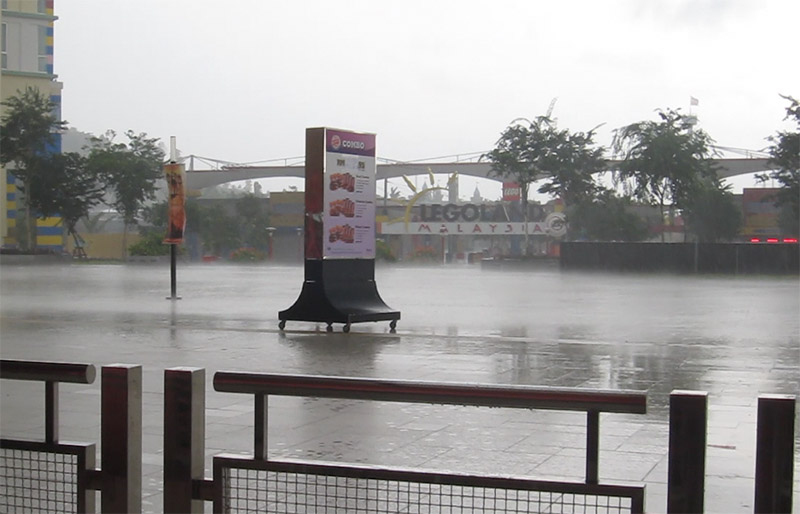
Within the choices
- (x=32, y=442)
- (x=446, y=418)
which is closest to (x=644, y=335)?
(x=446, y=418)

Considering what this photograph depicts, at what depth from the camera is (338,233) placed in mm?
15305

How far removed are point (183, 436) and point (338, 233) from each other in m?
11.5

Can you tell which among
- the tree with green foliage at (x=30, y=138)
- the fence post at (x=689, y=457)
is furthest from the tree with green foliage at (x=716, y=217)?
the fence post at (x=689, y=457)

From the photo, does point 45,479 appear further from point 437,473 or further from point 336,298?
point 336,298

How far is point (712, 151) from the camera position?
1802 inches

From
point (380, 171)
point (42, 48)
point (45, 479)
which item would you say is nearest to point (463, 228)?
point (380, 171)

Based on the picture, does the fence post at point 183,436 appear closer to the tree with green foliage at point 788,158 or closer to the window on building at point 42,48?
the tree with green foliage at point 788,158

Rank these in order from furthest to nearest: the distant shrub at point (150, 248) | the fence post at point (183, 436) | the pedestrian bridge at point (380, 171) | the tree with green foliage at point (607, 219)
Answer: the pedestrian bridge at point (380, 171) → the distant shrub at point (150, 248) → the tree with green foliage at point (607, 219) → the fence post at point (183, 436)

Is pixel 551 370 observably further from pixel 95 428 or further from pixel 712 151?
pixel 712 151

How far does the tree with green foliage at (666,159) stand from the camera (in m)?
42.6

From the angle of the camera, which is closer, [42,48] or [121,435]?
[121,435]

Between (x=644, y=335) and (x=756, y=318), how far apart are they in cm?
387

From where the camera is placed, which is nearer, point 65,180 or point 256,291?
point 256,291

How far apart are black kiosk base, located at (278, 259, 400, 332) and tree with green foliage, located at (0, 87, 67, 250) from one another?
36.4 metres
